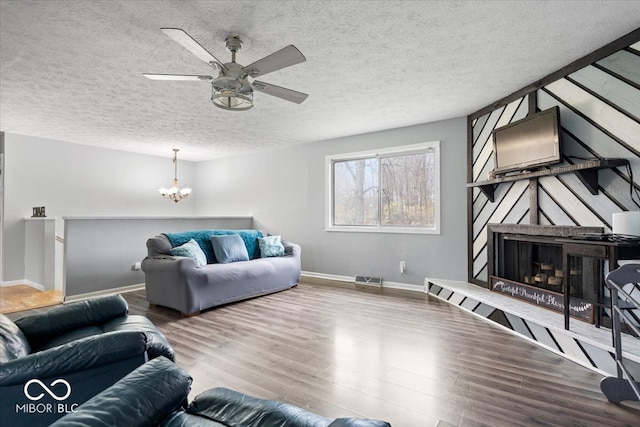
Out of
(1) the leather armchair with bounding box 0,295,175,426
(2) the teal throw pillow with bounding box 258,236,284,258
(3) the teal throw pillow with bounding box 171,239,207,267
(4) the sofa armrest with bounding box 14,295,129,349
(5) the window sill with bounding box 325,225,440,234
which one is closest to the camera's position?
(1) the leather armchair with bounding box 0,295,175,426

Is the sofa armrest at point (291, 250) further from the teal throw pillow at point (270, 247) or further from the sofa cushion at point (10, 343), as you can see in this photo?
the sofa cushion at point (10, 343)

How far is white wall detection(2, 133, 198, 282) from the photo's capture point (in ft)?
17.3

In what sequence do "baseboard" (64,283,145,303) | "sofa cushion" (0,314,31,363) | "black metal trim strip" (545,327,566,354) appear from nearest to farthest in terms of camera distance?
1. "sofa cushion" (0,314,31,363)
2. "black metal trim strip" (545,327,566,354)
3. "baseboard" (64,283,145,303)

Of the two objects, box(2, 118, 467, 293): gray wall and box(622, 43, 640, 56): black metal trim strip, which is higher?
box(622, 43, 640, 56): black metal trim strip

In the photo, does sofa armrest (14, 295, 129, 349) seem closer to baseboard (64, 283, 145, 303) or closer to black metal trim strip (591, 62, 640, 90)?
baseboard (64, 283, 145, 303)

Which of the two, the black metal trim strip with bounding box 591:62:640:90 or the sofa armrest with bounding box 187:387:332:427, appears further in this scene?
the black metal trim strip with bounding box 591:62:640:90

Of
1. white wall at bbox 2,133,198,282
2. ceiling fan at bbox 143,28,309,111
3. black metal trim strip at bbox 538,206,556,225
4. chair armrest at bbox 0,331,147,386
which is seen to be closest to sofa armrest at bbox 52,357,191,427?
chair armrest at bbox 0,331,147,386

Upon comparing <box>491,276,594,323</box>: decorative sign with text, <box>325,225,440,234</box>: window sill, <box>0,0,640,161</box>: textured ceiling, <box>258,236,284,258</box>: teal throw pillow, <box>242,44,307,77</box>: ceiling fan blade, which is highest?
<box>0,0,640,161</box>: textured ceiling

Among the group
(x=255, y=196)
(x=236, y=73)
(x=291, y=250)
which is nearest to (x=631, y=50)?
(x=236, y=73)

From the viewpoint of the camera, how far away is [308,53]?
2.76 meters

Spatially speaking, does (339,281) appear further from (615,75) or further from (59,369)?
(59,369)

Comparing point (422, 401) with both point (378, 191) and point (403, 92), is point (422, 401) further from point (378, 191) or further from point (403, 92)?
point (378, 191)

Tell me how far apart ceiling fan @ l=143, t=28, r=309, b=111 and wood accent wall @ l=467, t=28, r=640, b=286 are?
2.65 m

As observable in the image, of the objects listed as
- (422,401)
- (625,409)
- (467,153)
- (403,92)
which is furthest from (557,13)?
(422,401)
